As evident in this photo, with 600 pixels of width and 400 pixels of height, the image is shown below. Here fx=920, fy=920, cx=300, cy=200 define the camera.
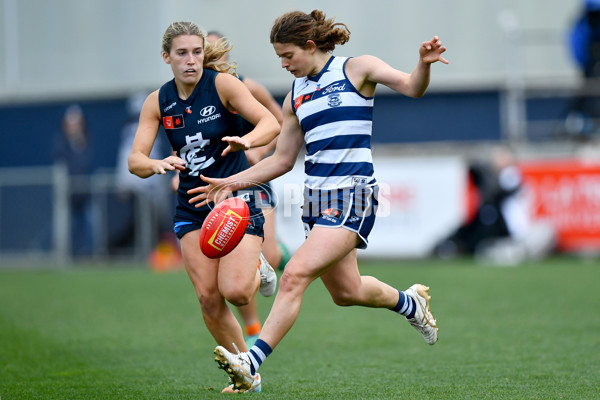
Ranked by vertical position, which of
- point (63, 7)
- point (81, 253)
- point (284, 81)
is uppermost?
point (63, 7)

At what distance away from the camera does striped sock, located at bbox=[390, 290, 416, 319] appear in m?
5.78

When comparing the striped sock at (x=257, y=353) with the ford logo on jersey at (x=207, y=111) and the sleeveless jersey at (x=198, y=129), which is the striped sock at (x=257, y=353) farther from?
the ford logo on jersey at (x=207, y=111)

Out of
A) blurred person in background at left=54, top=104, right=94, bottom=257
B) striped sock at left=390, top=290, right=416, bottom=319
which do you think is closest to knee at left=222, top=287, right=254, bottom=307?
striped sock at left=390, top=290, right=416, bottom=319

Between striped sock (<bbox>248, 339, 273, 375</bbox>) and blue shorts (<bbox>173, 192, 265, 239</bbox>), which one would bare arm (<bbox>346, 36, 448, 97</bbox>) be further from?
striped sock (<bbox>248, 339, 273, 375</bbox>)

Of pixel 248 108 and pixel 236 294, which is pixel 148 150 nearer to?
pixel 248 108

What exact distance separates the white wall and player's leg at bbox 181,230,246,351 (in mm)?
12799

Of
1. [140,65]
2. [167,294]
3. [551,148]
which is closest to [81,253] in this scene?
[140,65]

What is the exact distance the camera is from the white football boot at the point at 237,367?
15.9ft

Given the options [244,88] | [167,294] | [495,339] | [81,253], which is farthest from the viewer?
[81,253]

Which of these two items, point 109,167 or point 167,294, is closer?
point 167,294

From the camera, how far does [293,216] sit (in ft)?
48.2

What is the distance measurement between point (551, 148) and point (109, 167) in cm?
897

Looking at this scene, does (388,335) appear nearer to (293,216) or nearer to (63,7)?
(293,216)

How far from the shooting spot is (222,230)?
17.1 feet
